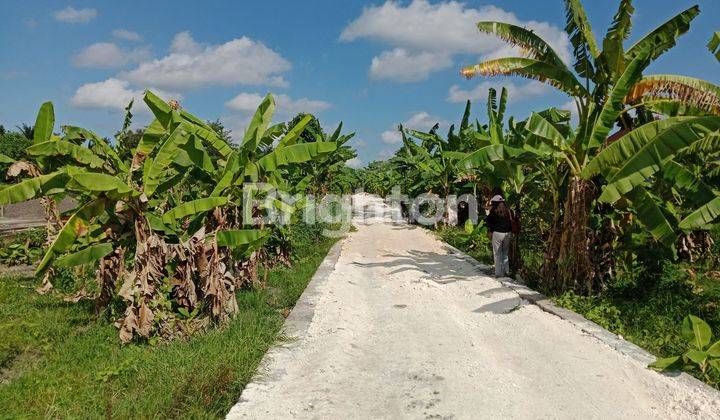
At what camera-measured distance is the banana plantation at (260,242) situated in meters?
4.86

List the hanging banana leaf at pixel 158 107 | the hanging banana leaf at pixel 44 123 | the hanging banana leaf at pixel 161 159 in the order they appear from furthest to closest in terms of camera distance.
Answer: the hanging banana leaf at pixel 158 107 < the hanging banana leaf at pixel 161 159 < the hanging banana leaf at pixel 44 123

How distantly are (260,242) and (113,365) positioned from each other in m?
2.31

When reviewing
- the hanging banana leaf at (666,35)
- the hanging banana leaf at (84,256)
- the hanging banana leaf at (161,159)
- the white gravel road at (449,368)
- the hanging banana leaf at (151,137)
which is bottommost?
the white gravel road at (449,368)

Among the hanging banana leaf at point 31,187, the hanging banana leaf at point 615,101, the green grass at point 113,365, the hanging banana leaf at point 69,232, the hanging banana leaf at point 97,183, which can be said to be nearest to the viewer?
the green grass at point 113,365

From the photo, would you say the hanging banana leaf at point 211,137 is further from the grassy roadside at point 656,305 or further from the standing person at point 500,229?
the grassy roadside at point 656,305

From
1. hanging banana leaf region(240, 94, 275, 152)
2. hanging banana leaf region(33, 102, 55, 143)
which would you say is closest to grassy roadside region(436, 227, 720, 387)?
hanging banana leaf region(240, 94, 275, 152)

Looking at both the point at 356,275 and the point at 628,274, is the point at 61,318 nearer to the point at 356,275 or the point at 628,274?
the point at 356,275

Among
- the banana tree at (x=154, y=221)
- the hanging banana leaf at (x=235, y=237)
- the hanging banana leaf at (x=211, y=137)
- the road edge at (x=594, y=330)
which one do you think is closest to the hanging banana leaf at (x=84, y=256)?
the banana tree at (x=154, y=221)

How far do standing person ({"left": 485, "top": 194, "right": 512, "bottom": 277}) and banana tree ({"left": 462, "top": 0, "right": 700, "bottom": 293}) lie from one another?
3.62 feet

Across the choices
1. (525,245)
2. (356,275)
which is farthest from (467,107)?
(356,275)

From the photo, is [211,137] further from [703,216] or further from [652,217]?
[703,216]

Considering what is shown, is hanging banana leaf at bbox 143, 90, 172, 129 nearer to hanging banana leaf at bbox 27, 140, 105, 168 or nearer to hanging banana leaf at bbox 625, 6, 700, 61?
hanging banana leaf at bbox 27, 140, 105, 168

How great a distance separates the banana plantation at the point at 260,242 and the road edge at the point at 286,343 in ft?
0.27

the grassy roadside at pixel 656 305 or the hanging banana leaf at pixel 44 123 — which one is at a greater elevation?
the hanging banana leaf at pixel 44 123
